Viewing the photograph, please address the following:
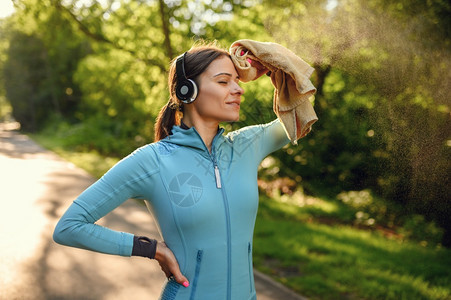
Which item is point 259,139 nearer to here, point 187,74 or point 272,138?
point 272,138

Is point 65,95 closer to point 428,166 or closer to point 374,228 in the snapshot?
point 374,228

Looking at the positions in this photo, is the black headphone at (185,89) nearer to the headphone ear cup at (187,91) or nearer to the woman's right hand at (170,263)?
the headphone ear cup at (187,91)

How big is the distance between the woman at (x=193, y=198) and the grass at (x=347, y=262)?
11.6ft

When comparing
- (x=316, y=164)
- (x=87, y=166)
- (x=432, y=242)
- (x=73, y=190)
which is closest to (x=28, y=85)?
(x=87, y=166)

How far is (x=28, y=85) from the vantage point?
43.0m

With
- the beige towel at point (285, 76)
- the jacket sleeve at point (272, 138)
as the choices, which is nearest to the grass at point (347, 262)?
the jacket sleeve at point (272, 138)

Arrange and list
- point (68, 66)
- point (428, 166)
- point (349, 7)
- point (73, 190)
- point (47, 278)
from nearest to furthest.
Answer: point (428, 166), point (349, 7), point (47, 278), point (73, 190), point (68, 66)

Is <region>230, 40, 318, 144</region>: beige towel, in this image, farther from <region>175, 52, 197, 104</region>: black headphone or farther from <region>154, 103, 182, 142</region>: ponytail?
<region>154, 103, 182, 142</region>: ponytail

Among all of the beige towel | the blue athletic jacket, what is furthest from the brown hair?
the blue athletic jacket

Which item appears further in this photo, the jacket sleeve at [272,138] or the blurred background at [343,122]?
the blurred background at [343,122]

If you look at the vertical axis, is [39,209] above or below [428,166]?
below

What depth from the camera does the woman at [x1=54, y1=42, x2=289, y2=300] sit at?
1878 millimetres

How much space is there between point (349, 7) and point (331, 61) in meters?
1.08

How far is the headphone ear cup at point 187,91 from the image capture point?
211cm
